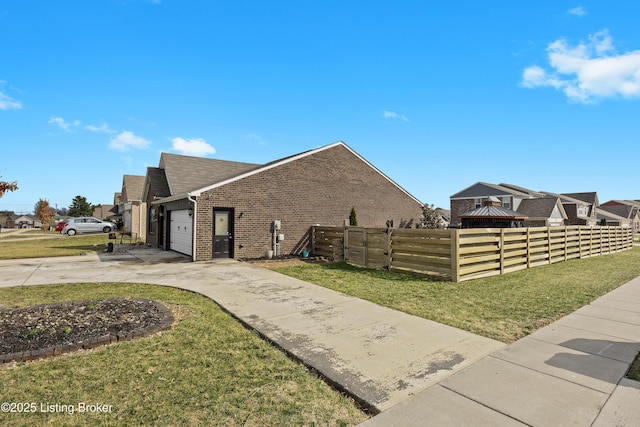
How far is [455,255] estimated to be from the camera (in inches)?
344

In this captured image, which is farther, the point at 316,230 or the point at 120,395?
→ the point at 316,230

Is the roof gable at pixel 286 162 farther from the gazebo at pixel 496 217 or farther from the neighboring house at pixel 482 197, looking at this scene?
the neighboring house at pixel 482 197

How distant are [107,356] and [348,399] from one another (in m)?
3.03

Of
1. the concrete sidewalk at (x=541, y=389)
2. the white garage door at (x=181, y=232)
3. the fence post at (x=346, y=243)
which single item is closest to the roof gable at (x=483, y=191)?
the fence post at (x=346, y=243)

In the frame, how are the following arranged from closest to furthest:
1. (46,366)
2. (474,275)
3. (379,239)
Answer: (46,366) → (474,275) → (379,239)

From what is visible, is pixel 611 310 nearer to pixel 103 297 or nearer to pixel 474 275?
pixel 474 275

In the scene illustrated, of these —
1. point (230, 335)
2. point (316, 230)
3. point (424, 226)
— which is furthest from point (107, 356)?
point (424, 226)

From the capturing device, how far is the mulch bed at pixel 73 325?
3996 mm

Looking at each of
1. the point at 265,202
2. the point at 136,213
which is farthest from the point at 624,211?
the point at 136,213

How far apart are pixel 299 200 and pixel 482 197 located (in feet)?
116

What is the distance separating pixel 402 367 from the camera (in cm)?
361

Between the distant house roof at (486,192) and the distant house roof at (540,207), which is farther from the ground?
the distant house roof at (486,192)

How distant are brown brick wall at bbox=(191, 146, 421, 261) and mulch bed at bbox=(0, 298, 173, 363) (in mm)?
7082

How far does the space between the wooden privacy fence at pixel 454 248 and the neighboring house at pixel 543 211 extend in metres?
21.9
